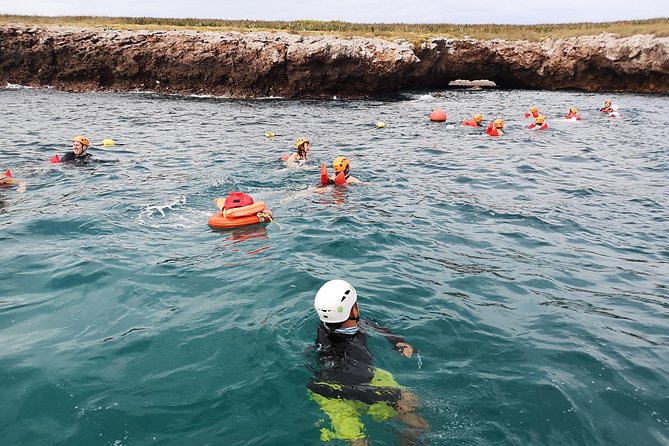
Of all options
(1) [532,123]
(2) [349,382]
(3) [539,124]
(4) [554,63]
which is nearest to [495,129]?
(3) [539,124]

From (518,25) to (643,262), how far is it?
190 ft

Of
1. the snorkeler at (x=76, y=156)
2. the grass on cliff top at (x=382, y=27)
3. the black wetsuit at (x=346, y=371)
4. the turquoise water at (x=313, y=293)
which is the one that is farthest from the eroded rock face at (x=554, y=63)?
the black wetsuit at (x=346, y=371)

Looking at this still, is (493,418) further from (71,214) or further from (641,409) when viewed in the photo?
(71,214)

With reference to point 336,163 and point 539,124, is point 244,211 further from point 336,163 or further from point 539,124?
point 539,124

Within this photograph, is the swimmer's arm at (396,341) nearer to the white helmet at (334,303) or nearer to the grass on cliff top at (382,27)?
the white helmet at (334,303)

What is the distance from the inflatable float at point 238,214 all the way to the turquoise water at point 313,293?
0.92ft

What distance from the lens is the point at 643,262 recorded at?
945cm

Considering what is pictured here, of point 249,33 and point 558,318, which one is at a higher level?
point 249,33

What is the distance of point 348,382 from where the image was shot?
5.57 metres

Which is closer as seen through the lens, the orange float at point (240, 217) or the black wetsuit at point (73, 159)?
the orange float at point (240, 217)

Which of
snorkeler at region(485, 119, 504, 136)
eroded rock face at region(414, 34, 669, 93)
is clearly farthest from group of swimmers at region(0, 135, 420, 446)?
eroded rock face at region(414, 34, 669, 93)

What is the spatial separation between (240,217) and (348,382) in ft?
20.4

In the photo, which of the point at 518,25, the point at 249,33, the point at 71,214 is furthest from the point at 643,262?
the point at 518,25

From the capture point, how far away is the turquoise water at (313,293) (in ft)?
18.1
